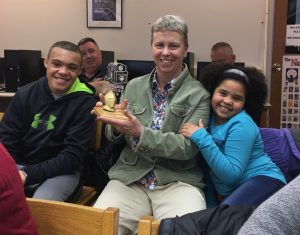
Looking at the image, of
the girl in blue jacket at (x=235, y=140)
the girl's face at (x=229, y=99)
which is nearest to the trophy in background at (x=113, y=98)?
the girl in blue jacket at (x=235, y=140)

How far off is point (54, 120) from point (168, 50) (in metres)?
0.65

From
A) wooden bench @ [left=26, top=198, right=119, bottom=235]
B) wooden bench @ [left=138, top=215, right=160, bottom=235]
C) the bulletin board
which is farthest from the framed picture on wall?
wooden bench @ [left=138, top=215, right=160, bottom=235]

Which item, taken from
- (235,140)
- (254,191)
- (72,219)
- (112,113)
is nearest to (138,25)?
(112,113)

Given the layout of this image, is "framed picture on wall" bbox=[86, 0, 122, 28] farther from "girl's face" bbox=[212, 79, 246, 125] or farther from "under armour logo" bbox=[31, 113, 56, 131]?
"girl's face" bbox=[212, 79, 246, 125]

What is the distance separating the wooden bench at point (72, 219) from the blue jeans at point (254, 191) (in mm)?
562

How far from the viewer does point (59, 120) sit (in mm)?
1830

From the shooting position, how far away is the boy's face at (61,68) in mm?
1845

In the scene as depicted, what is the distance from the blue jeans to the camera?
1.41m

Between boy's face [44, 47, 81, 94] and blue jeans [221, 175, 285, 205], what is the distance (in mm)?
946

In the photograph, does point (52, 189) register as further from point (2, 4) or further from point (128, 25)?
point (2, 4)

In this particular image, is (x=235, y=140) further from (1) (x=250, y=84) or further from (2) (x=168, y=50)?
(2) (x=168, y=50)

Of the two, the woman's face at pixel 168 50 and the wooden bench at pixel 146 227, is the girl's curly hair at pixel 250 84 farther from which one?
the wooden bench at pixel 146 227

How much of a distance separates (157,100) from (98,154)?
1.40 ft

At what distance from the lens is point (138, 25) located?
14.5 feet
